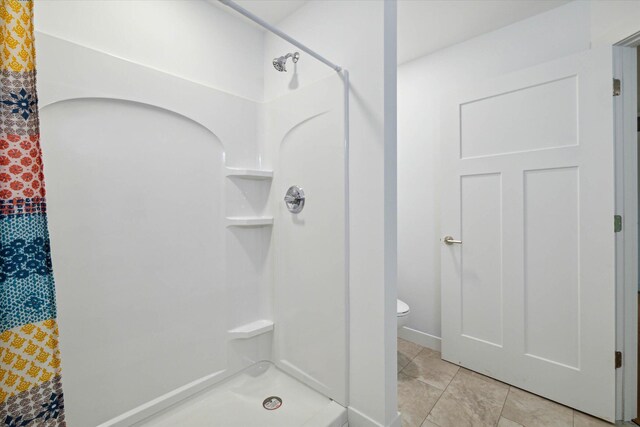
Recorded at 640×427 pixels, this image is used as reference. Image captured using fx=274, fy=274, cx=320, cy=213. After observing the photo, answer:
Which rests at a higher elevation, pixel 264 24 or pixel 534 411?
pixel 264 24

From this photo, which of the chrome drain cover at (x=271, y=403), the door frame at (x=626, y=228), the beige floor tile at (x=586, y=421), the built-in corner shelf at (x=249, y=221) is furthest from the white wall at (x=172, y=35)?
the beige floor tile at (x=586, y=421)

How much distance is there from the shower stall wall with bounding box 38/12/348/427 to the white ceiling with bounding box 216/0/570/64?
0.43 meters

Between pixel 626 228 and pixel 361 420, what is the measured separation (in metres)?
1.70

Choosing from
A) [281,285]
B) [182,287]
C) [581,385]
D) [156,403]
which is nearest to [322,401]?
[281,285]

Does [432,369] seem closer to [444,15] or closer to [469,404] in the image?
[469,404]

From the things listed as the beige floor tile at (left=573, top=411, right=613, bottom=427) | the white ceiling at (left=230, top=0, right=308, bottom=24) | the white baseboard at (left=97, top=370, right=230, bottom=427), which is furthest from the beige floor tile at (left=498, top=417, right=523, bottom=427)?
the white ceiling at (left=230, top=0, right=308, bottom=24)

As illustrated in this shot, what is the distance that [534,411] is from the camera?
5.19 feet

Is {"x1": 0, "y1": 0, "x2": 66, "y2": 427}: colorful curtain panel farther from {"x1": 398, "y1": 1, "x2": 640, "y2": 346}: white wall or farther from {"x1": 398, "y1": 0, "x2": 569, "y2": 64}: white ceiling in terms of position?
{"x1": 398, "y1": 1, "x2": 640, "y2": 346}: white wall

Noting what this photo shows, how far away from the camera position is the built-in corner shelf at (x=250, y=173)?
160 centimetres

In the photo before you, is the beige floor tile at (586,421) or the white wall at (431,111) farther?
the white wall at (431,111)

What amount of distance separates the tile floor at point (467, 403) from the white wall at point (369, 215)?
474 mm

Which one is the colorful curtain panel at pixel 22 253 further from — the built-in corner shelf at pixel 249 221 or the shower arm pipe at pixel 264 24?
the built-in corner shelf at pixel 249 221

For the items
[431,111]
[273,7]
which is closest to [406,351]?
[431,111]

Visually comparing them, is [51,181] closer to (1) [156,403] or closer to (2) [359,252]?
(1) [156,403]
